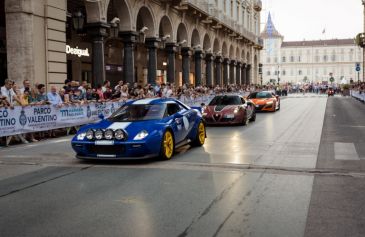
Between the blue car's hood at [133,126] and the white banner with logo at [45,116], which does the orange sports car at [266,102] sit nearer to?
the white banner with logo at [45,116]

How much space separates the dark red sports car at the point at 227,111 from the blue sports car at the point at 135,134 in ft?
23.3

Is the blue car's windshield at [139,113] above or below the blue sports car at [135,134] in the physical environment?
above

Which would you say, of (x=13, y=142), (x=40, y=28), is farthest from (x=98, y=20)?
(x=13, y=142)

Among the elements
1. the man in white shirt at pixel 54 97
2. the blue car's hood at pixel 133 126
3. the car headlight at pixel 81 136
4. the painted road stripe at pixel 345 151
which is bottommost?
the painted road stripe at pixel 345 151

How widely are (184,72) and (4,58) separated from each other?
1518 centimetres

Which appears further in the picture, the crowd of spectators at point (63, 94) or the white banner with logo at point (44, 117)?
the crowd of spectators at point (63, 94)

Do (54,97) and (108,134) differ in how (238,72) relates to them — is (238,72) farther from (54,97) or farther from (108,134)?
(108,134)

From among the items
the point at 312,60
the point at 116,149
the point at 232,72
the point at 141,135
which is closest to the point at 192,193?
the point at 141,135

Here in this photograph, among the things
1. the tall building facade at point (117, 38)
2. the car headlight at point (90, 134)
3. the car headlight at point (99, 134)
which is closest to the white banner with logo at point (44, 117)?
the tall building facade at point (117, 38)

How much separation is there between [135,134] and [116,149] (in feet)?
1.50

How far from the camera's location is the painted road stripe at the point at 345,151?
32.6ft

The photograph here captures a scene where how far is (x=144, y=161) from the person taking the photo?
31.8 feet

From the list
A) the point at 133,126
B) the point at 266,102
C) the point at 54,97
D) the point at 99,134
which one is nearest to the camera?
the point at 99,134

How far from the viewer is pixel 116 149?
9.23 metres
